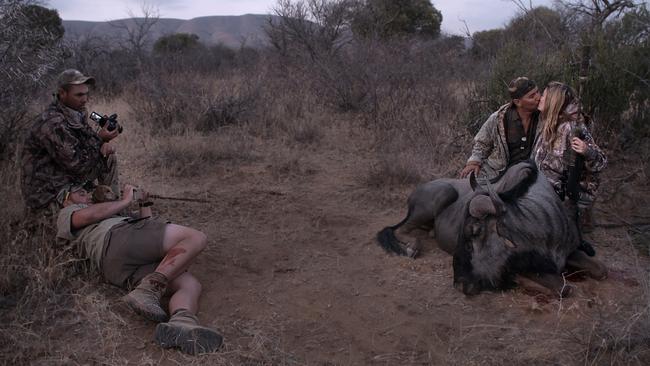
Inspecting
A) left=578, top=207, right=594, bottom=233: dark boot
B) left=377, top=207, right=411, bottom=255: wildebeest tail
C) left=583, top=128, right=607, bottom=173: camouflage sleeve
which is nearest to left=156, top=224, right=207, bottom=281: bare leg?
left=377, top=207, right=411, bottom=255: wildebeest tail

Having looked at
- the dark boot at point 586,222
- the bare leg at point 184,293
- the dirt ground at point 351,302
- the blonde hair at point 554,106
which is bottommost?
the dirt ground at point 351,302

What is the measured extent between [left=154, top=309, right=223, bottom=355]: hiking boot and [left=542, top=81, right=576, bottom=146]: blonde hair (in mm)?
2962

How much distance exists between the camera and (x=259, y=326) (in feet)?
11.6

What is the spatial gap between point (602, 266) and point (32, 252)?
393 cm

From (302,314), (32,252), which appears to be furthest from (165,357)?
(32,252)

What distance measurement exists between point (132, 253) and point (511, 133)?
318 centimetres

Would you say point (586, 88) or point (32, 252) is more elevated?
point (586, 88)

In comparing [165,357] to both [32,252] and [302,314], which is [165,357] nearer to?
[302,314]

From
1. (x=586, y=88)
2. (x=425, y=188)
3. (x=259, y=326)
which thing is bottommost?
(x=259, y=326)

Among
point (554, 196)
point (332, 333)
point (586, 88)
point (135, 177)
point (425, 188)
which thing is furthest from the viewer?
point (135, 177)

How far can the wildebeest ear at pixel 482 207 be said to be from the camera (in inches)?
153

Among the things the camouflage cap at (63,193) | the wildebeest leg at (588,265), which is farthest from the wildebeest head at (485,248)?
the camouflage cap at (63,193)

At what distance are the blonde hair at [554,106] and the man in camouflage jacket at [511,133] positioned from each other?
21 cm

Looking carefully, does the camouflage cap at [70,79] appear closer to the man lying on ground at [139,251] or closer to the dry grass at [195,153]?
the man lying on ground at [139,251]
